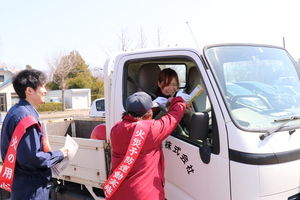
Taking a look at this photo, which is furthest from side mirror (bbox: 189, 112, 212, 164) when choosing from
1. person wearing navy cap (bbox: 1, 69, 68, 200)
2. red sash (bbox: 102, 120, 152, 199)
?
person wearing navy cap (bbox: 1, 69, 68, 200)

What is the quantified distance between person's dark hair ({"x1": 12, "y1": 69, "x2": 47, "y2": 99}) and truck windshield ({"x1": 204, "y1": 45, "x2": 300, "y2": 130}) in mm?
1437

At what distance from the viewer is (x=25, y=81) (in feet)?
7.81

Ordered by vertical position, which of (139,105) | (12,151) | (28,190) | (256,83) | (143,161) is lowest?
(28,190)

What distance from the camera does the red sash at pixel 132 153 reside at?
89.3 inches

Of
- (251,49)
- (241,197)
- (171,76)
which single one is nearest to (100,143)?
(171,76)

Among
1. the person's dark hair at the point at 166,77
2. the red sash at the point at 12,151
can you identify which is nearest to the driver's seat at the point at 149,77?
the person's dark hair at the point at 166,77

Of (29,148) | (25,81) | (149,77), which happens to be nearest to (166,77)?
(149,77)

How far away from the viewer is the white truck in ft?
6.98

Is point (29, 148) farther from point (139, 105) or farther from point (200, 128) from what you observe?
point (200, 128)

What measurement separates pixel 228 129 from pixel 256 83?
676mm

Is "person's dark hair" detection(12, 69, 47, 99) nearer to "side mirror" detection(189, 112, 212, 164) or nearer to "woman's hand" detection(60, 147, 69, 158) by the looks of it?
"woman's hand" detection(60, 147, 69, 158)

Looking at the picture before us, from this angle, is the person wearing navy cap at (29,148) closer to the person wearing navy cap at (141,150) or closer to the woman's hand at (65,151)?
the woman's hand at (65,151)

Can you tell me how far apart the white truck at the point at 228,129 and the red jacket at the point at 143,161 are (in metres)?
0.25

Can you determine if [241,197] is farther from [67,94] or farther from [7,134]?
[67,94]
